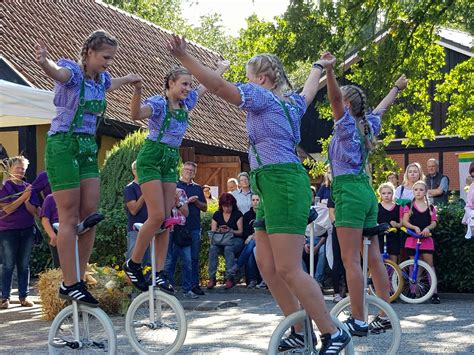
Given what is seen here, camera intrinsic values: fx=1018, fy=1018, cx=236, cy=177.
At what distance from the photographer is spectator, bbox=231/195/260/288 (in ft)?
52.3

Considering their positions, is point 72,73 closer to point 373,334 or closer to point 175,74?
point 175,74

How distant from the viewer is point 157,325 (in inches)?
342

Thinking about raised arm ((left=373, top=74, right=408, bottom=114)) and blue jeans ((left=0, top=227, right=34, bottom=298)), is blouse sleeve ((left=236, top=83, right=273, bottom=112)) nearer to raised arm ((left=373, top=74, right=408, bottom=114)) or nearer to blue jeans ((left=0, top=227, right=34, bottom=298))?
raised arm ((left=373, top=74, right=408, bottom=114))

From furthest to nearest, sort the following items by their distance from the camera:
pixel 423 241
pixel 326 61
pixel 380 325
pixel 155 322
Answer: pixel 423 241
pixel 155 322
pixel 380 325
pixel 326 61

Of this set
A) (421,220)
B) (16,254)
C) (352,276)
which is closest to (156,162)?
(352,276)

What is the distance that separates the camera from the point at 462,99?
2467 cm

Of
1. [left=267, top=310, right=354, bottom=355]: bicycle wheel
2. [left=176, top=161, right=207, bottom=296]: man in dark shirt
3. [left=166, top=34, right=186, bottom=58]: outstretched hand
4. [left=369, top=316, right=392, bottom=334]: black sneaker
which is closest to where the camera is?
[left=166, top=34, right=186, bottom=58]: outstretched hand

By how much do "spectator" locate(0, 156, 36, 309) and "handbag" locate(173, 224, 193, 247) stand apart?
7.13 feet

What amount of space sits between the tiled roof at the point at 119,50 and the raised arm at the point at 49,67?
13.4 meters

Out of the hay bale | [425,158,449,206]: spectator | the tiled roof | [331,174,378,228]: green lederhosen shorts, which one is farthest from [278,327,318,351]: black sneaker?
the tiled roof

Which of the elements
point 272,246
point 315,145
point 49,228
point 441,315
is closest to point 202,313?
point 49,228

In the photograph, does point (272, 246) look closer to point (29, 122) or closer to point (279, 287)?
point (279, 287)

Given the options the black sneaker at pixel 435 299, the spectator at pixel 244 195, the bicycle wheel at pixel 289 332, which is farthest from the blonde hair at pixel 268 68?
the spectator at pixel 244 195

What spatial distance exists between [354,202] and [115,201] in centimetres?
844
